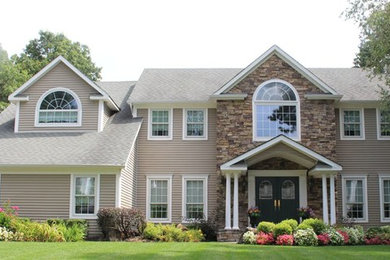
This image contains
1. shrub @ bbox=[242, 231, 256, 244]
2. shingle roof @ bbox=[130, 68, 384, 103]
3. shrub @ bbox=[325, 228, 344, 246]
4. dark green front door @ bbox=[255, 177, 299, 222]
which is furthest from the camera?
shingle roof @ bbox=[130, 68, 384, 103]

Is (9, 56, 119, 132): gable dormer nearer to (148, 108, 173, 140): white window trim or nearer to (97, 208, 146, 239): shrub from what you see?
(148, 108, 173, 140): white window trim

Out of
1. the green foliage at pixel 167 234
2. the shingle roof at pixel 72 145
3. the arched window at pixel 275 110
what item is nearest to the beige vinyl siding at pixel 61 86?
the shingle roof at pixel 72 145

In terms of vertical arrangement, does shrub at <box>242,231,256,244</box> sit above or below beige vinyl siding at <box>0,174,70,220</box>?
below

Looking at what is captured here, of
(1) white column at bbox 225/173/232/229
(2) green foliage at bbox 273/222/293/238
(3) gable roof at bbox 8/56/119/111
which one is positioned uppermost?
(3) gable roof at bbox 8/56/119/111

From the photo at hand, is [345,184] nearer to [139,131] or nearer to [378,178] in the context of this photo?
Result: [378,178]

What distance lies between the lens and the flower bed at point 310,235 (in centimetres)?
1695

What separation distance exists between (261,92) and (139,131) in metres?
5.67

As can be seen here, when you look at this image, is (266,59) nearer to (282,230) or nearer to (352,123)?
(352,123)

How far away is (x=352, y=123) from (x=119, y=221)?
11.2m

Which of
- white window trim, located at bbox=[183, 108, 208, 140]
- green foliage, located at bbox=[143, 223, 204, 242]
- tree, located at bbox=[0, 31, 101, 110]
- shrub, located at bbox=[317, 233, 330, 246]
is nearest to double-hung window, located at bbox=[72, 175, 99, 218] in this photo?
Result: green foliage, located at bbox=[143, 223, 204, 242]

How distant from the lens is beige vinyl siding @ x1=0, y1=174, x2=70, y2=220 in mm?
20328

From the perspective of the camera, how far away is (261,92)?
22422 mm

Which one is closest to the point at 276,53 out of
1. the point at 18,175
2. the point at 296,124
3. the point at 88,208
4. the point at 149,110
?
the point at 296,124

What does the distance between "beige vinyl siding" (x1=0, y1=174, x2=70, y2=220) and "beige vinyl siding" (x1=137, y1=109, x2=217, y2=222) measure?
11.8 feet
